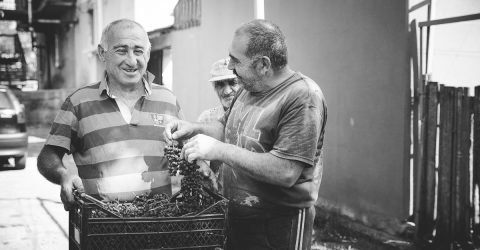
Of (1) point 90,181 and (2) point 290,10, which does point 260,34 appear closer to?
(1) point 90,181

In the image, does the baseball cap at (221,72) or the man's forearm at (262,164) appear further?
the baseball cap at (221,72)

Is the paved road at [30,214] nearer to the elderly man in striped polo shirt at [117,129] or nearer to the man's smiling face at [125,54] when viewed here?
the elderly man in striped polo shirt at [117,129]

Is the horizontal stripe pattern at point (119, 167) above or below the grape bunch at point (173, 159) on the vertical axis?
below

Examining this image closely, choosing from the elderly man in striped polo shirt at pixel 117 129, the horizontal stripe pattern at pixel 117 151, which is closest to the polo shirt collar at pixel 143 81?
the elderly man in striped polo shirt at pixel 117 129

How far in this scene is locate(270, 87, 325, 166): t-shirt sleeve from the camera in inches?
85.5

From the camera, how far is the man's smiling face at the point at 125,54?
3.02 meters

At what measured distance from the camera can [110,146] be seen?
289cm

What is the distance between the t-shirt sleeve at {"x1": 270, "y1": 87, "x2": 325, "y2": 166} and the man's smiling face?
1.16 m

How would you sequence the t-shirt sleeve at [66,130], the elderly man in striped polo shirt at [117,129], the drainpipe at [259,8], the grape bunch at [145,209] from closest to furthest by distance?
the grape bunch at [145,209] < the t-shirt sleeve at [66,130] < the elderly man in striped polo shirt at [117,129] < the drainpipe at [259,8]

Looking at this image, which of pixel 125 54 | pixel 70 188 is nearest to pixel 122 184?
pixel 70 188

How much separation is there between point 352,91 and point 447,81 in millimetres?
1151

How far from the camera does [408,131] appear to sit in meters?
5.76

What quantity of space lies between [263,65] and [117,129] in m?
1.06

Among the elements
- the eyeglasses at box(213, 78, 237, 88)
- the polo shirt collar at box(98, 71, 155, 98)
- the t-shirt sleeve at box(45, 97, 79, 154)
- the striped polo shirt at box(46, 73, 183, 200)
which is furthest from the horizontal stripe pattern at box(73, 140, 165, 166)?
the eyeglasses at box(213, 78, 237, 88)
